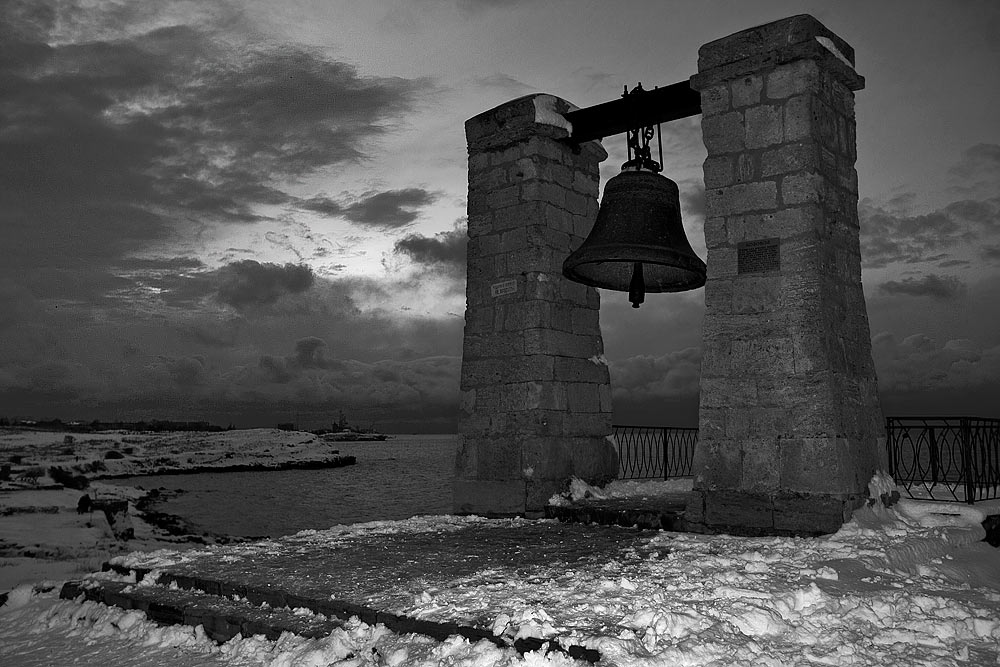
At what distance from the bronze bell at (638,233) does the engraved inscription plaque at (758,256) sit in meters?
0.30

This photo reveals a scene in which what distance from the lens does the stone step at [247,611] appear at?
330 cm

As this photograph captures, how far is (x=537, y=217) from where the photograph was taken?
7371mm

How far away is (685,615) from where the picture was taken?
342cm

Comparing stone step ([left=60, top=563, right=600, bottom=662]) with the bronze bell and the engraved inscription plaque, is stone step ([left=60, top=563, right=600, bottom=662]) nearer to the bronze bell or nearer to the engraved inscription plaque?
the bronze bell

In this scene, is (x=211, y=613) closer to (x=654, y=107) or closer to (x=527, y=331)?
(x=527, y=331)

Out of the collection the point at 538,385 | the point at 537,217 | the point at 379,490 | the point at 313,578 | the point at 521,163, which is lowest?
the point at 379,490

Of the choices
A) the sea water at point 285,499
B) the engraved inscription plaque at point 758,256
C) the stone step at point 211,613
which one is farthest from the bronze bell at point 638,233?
the sea water at point 285,499

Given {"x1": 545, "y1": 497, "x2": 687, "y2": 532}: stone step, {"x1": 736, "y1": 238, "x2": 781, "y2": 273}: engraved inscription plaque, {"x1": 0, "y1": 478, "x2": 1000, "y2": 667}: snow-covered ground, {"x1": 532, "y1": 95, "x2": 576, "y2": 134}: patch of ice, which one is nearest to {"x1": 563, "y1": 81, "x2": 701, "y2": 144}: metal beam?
{"x1": 532, "y1": 95, "x2": 576, "y2": 134}: patch of ice

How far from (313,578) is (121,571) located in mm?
1518

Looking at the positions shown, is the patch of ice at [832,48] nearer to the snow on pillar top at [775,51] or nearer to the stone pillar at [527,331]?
the snow on pillar top at [775,51]

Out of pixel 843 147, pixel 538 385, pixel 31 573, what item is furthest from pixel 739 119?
pixel 31 573

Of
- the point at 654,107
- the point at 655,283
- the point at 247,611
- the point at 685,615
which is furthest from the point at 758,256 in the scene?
the point at 247,611

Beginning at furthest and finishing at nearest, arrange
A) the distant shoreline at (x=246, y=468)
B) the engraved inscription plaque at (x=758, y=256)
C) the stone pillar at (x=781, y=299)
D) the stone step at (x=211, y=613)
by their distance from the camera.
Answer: the distant shoreline at (x=246, y=468)
the engraved inscription plaque at (x=758, y=256)
the stone pillar at (x=781, y=299)
the stone step at (x=211, y=613)

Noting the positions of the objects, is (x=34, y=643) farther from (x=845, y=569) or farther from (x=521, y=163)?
(x=521, y=163)
